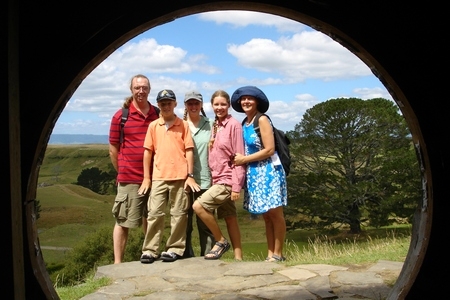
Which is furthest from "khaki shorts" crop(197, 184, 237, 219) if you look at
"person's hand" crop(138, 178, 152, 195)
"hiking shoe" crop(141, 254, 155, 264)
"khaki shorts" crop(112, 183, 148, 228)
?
"hiking shoe" crop(141, 254, 155, 264)

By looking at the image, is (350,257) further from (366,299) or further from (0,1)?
(0,1)

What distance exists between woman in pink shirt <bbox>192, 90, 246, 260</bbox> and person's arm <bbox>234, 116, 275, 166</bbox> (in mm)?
130

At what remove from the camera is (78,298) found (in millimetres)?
5328

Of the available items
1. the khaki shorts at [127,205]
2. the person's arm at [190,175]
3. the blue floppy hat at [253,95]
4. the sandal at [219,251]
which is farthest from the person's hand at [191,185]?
the blue floppy hat at [253,95]

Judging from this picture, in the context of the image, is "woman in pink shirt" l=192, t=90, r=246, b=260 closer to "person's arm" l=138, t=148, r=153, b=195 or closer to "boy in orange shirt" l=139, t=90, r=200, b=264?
"boy in orange shirt" l=139, t=90, r=200, b=264

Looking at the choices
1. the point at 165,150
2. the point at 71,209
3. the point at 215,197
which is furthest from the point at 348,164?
the point at 165,150

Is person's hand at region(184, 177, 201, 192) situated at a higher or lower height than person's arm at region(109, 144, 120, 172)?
lower

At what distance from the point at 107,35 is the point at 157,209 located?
12.5 ft

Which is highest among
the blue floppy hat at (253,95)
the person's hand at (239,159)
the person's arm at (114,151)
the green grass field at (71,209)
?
the blue floppy hat at (253,95)

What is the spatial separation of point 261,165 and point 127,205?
159 cm

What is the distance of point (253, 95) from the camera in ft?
20.7

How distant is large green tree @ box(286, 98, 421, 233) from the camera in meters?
24.1

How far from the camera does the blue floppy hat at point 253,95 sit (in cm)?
631

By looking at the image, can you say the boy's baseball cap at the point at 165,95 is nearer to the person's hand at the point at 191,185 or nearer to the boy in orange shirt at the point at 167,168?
the boy in orange shirt at the point at 167,168
